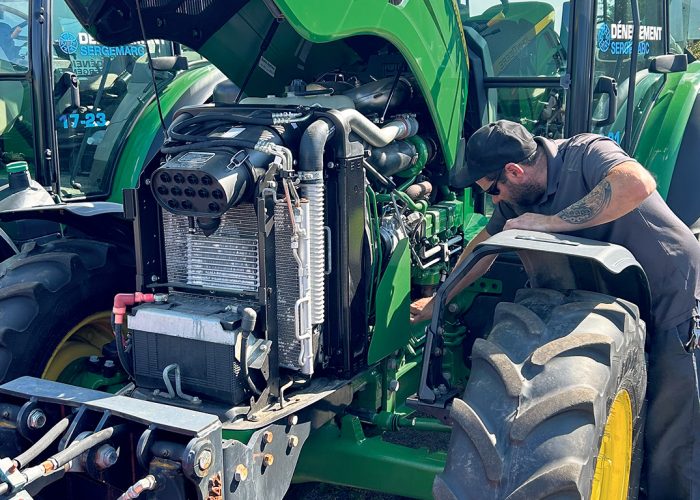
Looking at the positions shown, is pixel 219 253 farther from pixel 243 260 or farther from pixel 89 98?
pixel 89 98

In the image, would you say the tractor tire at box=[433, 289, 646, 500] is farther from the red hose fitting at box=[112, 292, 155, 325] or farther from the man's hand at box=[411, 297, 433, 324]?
the red hose fitting at box=[112, 292, 155, 325]

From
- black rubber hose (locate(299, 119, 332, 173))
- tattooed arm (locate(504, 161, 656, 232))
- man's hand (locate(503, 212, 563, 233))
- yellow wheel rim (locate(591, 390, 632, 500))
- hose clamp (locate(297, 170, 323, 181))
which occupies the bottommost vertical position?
yellow wheel rim (locate(591, 390, 632, 500))

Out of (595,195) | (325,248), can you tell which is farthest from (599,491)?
(325,248)

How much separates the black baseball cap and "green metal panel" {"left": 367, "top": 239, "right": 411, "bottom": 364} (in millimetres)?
486

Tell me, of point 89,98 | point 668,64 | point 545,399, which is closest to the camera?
point 545,399

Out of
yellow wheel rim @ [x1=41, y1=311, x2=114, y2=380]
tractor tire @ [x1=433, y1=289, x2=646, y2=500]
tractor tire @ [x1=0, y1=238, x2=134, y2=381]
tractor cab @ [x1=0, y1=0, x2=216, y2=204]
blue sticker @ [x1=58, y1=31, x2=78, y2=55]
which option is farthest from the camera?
blue sticker @ [x1=58, y1=31, x2=78, y2=55]

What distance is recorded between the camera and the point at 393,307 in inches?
138

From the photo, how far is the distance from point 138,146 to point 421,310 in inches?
96.6

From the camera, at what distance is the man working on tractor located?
3264 millimetres

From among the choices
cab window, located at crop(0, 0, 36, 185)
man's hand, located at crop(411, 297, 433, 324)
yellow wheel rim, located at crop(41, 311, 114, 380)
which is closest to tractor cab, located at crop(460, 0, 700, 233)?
man's hand, located at crop(411, 297, 433, 324)

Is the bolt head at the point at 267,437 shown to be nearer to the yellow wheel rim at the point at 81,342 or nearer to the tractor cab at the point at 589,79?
the yellow wheel rim at the point at 81,342

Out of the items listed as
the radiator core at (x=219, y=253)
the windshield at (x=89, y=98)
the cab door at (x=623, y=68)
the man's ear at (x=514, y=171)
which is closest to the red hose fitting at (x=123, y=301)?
the radiator core at (x=219, y=253)

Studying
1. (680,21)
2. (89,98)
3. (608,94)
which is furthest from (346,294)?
(680,21)

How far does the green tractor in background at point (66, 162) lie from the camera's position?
372 cm
